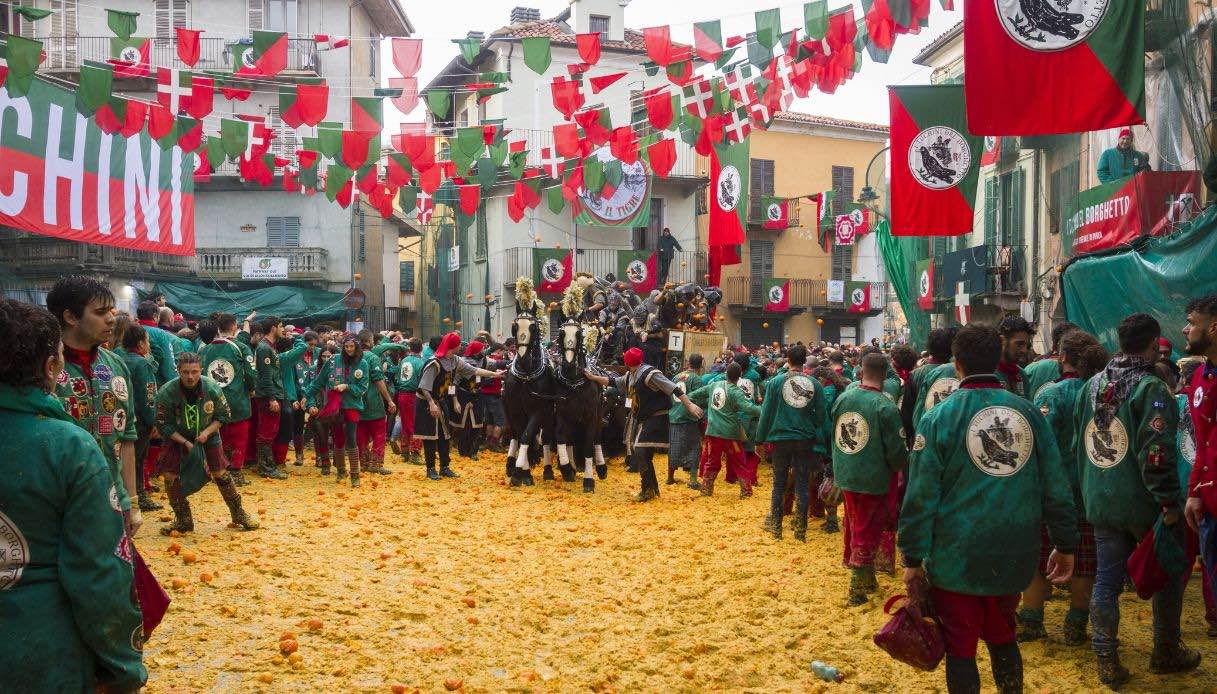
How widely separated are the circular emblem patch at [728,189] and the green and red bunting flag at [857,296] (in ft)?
68.1

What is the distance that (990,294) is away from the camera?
22.8 meters

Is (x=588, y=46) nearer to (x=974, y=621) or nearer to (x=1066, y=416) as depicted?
(x=1066, y=416)

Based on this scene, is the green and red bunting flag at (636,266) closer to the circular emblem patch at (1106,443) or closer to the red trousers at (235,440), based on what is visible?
the red trousers at (235,440)

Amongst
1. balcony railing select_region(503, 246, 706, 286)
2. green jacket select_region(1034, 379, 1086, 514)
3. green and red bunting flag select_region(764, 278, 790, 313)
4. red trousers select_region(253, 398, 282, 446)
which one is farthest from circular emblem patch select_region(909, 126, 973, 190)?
green and red bunting flag select_region(764, 278, 790, 313)

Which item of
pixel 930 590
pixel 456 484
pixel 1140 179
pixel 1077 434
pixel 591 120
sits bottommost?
pixel 456 484

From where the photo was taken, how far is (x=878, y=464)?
7.54 metres

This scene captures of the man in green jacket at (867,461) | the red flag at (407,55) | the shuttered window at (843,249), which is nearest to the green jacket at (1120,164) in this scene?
the man in green jacket at (867,461)

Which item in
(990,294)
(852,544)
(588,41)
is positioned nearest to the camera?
(852,544)

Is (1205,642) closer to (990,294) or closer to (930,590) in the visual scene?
(930,590)

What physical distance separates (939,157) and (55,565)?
10.7 metres

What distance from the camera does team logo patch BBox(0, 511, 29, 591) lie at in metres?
2.99

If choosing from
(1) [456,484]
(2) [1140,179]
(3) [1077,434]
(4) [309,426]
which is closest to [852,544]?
(3) [1077,434]

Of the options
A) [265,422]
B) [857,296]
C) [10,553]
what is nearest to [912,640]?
[10,553]

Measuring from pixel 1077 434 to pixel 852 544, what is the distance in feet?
7.07
